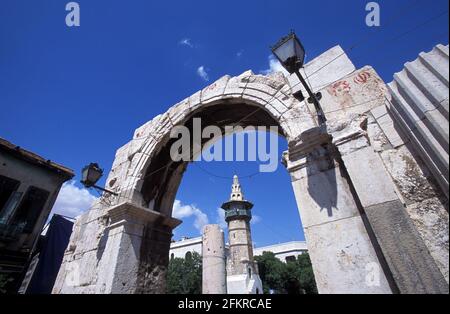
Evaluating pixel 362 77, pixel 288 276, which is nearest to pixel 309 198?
pixel 362 77

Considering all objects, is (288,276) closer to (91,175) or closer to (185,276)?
(185,276)

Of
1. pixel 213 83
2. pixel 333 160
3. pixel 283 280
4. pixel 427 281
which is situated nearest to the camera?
pixel 427 281

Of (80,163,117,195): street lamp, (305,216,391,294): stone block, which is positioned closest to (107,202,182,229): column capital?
(80,163,117,195): street lamp

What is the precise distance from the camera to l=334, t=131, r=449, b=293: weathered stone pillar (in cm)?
170

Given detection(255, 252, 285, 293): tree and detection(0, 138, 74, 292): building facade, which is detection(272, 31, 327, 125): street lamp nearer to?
detection(0, 138, 74, 292): building facade

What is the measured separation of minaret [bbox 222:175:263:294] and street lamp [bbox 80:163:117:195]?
14734 millimetres

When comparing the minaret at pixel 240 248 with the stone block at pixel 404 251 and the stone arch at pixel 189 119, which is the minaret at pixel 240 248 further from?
the stone block at pixel 404 251

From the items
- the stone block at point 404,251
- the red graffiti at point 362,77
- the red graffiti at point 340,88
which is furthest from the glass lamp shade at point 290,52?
the stone block at point 404,251

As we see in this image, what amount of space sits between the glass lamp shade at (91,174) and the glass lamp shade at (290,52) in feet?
11.8

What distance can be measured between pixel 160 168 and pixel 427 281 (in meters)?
4.23

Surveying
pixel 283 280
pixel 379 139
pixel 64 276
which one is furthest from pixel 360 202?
pixel 283 280

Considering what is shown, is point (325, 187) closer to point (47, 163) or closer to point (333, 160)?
point (333, 160)

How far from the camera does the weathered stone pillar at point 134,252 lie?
11.8 feet
